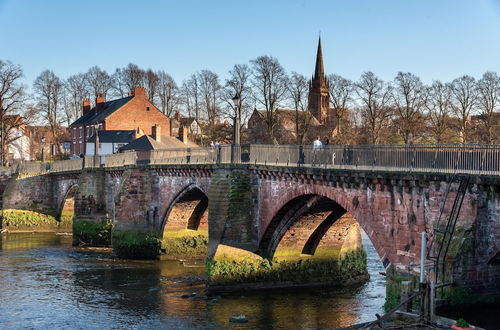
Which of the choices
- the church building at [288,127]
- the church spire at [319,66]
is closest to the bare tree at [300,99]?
the church building at [288,127]

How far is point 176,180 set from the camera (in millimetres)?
36406

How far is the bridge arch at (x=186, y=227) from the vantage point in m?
37.5

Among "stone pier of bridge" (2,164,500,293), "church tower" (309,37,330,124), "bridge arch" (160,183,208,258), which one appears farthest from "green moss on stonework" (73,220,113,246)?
"church tower" (309,37,330,124)

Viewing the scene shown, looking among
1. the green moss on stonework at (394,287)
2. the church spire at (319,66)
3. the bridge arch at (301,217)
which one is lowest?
the green moss on stonework at (394,287)

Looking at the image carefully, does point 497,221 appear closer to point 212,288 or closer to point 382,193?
point 382,193

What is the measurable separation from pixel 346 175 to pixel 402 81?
143ft

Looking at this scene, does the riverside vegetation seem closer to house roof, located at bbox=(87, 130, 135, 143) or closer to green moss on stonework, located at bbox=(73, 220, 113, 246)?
green moss on stonework, located at bbox=(73, 220, 113, 246)

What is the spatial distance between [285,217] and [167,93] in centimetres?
6179

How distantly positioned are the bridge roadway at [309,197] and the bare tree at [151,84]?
34.8m

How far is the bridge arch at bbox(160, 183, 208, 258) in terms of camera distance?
123ft

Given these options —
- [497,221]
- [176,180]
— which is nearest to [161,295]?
[176,180]

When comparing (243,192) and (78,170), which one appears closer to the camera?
(243,192)

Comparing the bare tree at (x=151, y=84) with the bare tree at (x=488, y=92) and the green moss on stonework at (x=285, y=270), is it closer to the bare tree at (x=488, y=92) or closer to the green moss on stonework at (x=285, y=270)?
the bare tree at (x=488, y=92)

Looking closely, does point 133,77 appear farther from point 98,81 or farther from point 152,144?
point 152,144
